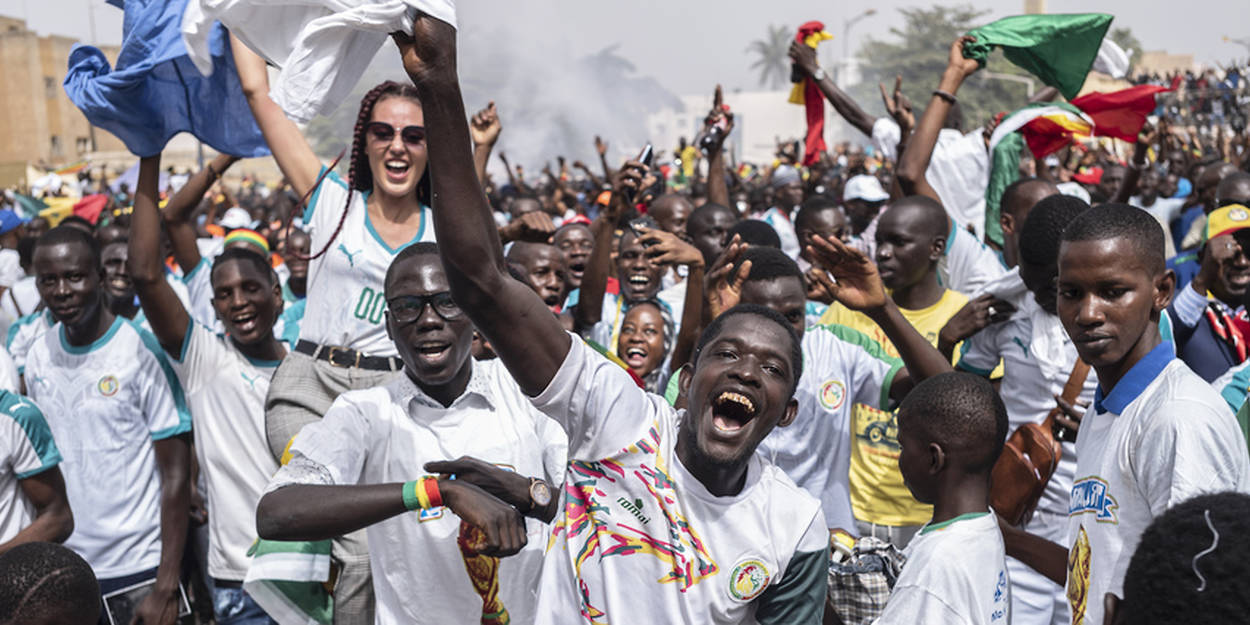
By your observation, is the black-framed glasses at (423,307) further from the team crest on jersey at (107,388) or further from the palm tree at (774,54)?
the palm tree at (774,54)

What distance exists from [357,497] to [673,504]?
746 mm

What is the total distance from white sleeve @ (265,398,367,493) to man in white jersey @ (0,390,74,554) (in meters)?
1.53

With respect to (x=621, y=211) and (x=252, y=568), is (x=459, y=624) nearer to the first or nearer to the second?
(x=252, y=568)

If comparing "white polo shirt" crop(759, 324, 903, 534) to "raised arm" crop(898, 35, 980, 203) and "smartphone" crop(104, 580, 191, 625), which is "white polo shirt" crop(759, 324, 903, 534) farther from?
"smartphone" crop(104, 580, 191, 625)

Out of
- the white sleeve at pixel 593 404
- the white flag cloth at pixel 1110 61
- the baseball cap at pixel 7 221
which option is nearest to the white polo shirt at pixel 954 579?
the white sleeve at pixel 593 404

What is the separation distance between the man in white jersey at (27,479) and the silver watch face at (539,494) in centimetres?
219

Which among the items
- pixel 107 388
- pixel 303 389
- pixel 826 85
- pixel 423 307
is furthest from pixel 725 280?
pixel 826 85

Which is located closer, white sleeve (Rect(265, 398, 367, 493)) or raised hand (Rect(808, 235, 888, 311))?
white sleeve (Rect(265, 398, 367, 493))

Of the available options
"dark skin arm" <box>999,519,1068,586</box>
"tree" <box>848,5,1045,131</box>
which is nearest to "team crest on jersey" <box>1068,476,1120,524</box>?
"dark skin arm" <box>999,519,1068,586</box>

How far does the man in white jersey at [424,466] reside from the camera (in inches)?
102

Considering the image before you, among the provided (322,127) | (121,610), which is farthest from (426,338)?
(322,127)

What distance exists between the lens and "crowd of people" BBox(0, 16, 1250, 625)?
2.37m

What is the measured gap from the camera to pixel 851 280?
143 inches

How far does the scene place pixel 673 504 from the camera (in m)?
2.42
